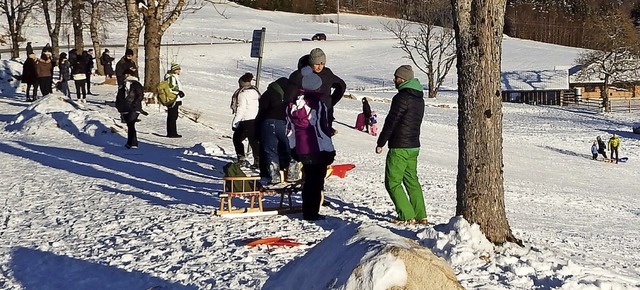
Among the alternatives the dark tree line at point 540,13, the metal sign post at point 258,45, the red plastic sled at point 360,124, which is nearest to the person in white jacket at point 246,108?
the metal sign post at point 258,45

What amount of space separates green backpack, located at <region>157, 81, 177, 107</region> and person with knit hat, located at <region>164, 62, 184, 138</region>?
7cm

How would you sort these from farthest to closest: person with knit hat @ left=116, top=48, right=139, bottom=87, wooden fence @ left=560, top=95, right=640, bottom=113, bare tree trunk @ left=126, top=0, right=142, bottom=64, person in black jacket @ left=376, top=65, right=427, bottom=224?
wooden fence @ left=560, top=95, right=640, bottom=113
bare tree trunk @ left=126, top=0, right=142, bottom=64
person with knit hat @ left=116, top=48, right=139, bottom=87
person in black jacket @ left=376, top=65, right=427, bottom=224

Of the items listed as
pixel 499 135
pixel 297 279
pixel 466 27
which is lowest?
pixel 297 279

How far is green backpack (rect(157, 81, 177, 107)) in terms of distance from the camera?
17172 mm

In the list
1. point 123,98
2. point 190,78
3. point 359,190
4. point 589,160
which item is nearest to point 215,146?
point 123,98

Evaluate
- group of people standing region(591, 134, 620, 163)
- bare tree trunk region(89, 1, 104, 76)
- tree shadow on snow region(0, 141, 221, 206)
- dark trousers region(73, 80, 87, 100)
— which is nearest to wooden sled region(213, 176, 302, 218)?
tree shadow on snow region(0, 141, 221, 206)

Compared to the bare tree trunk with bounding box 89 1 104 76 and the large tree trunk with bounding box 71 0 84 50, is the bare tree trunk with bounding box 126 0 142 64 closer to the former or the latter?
the large tree trunk with bounding box 71 0 84 50

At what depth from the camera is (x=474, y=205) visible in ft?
25.8

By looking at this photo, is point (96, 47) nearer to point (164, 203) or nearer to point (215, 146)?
point (215, 146)

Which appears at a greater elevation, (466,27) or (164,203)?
(466,27)

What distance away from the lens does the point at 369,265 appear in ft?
14.9

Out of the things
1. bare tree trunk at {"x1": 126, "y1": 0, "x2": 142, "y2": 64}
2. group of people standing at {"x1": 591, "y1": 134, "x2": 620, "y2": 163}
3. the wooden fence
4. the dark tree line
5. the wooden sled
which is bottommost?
group of people standing at {"x1": 591, "y1": 134, "x2": 620, "y2": 163}

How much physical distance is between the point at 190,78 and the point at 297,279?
1616 inches

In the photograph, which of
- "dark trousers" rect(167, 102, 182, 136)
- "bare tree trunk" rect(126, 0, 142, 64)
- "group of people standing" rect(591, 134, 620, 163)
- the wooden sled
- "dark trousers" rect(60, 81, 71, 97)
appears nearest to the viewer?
the wooden sled
